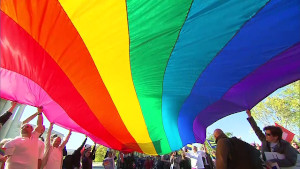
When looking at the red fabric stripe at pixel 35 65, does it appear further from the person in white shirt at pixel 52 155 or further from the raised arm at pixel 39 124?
the person in white shirt at pixel 52 155

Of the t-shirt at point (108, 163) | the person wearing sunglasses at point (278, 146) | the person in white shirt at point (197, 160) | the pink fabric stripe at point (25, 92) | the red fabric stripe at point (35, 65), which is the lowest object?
the t-shirt at point (108, 163)

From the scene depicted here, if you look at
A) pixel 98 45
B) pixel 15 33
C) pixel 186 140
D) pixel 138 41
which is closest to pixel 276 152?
pixel 138 41

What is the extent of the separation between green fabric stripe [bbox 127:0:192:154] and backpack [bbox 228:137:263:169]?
4.19ft

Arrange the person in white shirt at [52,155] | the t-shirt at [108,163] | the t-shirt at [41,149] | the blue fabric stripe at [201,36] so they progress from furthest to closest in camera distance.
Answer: the t-shirt at [108,163] → the person in white shirt at [52,155] → the t-shirt at [41,149] → the blue fabric stripe at [201,36]

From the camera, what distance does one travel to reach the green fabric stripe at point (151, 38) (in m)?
1.70

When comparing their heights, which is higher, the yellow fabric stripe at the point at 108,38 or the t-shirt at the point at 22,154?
the yellow fabric stripe at the point at 108,38

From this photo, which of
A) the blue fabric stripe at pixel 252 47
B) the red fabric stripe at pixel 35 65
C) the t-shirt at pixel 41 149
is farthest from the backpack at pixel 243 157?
the t-shirt at pixel 41 149

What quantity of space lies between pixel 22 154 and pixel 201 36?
2.64 metres

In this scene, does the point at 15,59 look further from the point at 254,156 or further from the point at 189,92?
the point at 254,156

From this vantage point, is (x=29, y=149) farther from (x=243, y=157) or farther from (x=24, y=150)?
(x=243, y=157)

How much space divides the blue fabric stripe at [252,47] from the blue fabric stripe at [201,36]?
0.34ft

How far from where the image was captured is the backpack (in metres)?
1.86

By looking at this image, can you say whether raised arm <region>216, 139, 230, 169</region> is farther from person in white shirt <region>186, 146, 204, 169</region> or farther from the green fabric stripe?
person in white shirt <region>186, 146, 204, 169</region>

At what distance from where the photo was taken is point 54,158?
294 centimetres
